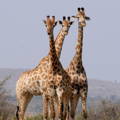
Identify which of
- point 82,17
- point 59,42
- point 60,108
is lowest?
point 60,108

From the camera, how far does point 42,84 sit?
13.8 m

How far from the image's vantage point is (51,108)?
523 inches

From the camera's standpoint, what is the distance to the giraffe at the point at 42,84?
12852mm

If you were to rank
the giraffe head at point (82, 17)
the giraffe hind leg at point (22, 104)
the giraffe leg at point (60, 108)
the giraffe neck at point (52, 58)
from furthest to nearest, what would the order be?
1. the giraffe hind leg at point (22, 104)
2. the giraffe head at point (82, 17)
3. the giraffe neck at point (52, 58)
4. the giraffe leg at point (60, 108)

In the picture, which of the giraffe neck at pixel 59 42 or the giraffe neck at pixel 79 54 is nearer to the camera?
the giraffe neck at pixel 79 54

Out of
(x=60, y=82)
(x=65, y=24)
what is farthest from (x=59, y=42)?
(x=60, y=82)

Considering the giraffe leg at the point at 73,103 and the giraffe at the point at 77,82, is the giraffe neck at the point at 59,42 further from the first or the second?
the giraffe leg at the point at 73,103

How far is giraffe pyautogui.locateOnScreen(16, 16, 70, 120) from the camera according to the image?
12852mm

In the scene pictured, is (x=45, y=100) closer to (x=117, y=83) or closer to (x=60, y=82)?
(x=60, y=82)

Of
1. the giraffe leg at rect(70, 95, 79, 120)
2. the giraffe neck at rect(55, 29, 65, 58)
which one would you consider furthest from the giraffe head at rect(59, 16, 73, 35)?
the giraffe leg at rect(70, 95, 79, 120)

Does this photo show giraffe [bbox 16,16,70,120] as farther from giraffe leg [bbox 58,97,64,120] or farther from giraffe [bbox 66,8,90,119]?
giraffe [bbox 66,8,90,119]

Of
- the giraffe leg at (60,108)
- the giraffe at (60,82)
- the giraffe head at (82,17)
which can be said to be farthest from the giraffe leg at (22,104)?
the giraffe leg at (60,108)

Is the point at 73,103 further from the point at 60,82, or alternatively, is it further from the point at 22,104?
the point at 22,104

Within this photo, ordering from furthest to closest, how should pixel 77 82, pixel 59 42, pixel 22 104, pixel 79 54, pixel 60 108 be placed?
pixel 22 104, pixel 59 42, pixel 79 54, pixel 77 82, pixel 60 108
